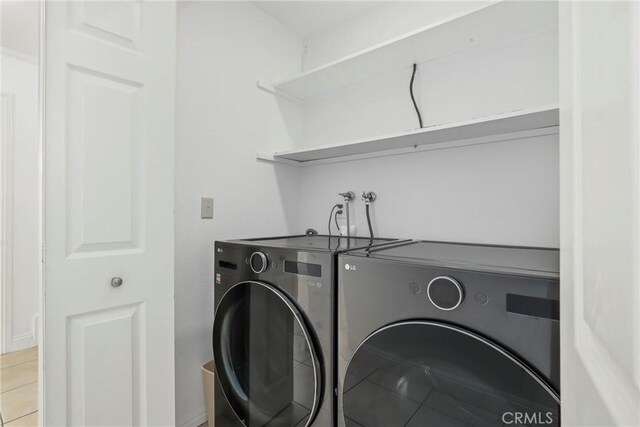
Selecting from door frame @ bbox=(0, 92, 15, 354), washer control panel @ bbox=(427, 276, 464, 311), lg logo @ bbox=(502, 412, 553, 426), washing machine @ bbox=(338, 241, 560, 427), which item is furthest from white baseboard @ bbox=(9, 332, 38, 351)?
lg logo @ bbox=(502, 412, 553, 426)

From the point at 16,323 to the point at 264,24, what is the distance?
328cm

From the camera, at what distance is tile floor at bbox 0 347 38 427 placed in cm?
174

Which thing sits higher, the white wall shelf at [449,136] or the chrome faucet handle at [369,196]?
the white wall shelf at [449,136]

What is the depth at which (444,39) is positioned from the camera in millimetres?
1475

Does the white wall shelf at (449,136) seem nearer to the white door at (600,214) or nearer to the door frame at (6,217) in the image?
the white door at (600,214)

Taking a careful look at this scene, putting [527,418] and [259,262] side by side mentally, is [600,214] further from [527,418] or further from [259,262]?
[259,262]

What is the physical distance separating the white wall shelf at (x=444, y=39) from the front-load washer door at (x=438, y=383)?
1284mm

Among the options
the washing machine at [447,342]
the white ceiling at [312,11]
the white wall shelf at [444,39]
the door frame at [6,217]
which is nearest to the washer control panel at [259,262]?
the washing machine at [447,342]

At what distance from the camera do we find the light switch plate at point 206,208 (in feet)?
5.48

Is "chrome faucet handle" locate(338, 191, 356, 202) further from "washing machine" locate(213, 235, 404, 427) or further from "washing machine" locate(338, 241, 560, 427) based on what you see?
"washing machine" locate(338, 241, 560, 427)

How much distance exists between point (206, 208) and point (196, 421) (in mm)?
1144

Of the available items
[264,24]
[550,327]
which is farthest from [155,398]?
[264,24]

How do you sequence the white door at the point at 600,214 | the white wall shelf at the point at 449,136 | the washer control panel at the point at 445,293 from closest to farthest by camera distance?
1. the white door at the point at 600,214
2. the washer control panel at the point at 445,293
3. the white wall shelf at the point at 449,136

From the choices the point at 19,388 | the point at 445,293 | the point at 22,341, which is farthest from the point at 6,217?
the point at 445,293
